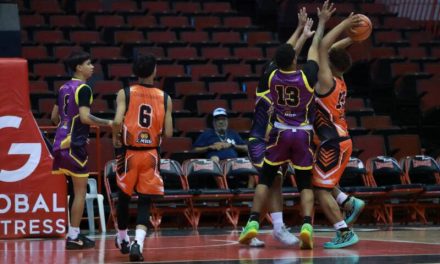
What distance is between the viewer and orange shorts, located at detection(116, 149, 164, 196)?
8648mm

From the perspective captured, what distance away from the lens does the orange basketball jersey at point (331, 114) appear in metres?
9.35

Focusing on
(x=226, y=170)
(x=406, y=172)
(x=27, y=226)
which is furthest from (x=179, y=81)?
(x=27, y=226)

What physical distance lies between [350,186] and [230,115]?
229 cm

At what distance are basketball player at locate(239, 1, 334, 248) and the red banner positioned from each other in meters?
3.54

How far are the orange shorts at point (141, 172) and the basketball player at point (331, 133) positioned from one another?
1.62 meters

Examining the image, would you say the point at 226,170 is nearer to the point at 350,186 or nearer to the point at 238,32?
the point at 350,186

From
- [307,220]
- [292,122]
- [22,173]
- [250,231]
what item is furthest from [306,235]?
[22,173]

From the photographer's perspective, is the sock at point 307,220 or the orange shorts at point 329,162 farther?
the orange shorts at point 329,162

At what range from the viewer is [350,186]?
1543 centimetres

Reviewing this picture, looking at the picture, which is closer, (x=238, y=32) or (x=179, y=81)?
(x=179, y=81)

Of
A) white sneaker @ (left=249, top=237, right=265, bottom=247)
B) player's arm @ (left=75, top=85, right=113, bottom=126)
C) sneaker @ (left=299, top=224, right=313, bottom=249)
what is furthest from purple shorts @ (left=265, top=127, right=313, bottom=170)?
player's arm @ (left=75, top=85, right=113, bottom=126)

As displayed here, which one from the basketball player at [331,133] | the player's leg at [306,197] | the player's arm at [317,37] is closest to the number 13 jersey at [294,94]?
the player's arm at [317,37]

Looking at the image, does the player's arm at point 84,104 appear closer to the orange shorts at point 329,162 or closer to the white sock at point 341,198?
the orange shorts at point 329,162

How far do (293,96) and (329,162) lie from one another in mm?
739
